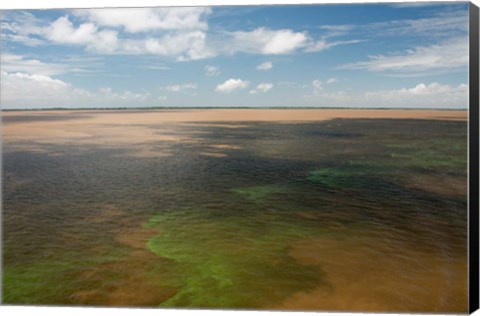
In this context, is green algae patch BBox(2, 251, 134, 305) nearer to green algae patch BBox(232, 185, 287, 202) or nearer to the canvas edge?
green algae patch BBox(232, 185, 287, 202)

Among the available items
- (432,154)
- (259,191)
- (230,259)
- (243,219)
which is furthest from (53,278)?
(432,154)

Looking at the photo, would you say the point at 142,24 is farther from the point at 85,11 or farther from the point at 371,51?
the point at 371,51

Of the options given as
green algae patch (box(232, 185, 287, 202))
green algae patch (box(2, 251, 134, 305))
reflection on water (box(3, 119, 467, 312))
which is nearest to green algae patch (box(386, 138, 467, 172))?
reflection on water (box(3, 119, 467, 312))

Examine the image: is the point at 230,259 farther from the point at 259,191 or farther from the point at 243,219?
the point at 259,191

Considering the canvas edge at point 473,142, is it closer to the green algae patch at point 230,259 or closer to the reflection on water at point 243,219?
the reflection on water at point 243,219

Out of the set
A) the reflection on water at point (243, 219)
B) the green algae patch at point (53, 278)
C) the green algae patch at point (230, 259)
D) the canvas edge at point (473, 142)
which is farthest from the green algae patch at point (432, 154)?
the green algae patch at point (53, 278)

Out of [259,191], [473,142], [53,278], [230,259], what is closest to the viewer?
[473,142]
